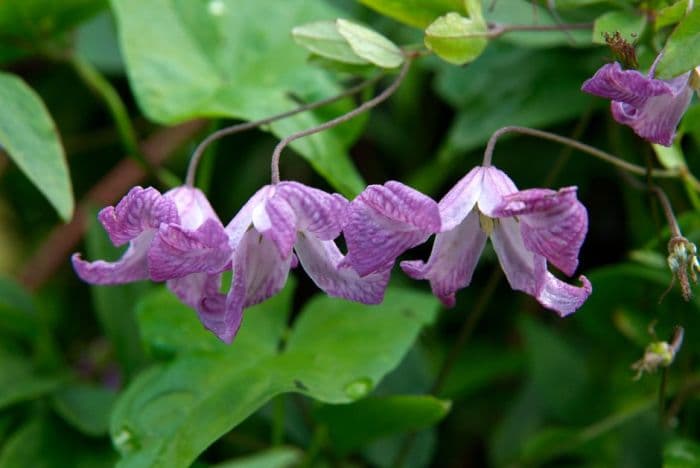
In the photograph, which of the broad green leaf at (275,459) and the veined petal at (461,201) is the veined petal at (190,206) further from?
the broad green leaf at (275,459)

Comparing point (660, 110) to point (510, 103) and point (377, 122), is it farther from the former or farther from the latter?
point (377, 122)

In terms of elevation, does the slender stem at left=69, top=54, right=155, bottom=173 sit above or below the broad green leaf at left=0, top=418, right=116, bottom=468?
above

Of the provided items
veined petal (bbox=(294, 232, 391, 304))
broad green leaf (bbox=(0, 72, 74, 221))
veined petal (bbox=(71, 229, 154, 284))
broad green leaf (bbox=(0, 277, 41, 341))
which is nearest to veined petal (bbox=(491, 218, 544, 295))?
veined petal (bbox=(294, 232, 391, 304))

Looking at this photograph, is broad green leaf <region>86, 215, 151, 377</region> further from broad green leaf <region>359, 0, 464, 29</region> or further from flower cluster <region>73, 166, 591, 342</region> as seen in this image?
broad green leaf <region>359, 0, 464, 29</region>

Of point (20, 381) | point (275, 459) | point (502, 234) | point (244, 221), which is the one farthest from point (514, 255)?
point (20, 381)

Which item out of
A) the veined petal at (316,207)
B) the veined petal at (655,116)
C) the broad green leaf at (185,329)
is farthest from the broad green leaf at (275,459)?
the veined petal at (655,116)

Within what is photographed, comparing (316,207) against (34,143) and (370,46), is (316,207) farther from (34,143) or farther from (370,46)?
(34,143)

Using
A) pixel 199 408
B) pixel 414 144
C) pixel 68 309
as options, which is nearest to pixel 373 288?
pixel 199 408
